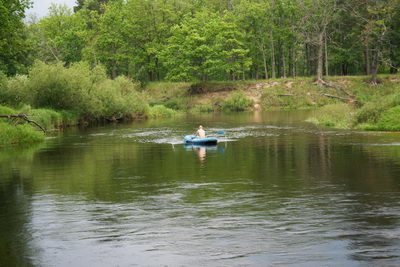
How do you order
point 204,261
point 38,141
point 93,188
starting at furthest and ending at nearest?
1. point 38,141
2. point 93,188
3. point 204,261

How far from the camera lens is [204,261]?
11453 millimetres

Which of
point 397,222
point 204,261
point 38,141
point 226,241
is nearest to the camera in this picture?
point 204,261

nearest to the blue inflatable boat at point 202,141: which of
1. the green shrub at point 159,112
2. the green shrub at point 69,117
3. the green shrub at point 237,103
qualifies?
the green shrub at point 69,117

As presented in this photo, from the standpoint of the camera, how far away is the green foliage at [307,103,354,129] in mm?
45750

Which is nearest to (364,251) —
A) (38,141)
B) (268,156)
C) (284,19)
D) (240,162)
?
(240,162)

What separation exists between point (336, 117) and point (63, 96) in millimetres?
27135

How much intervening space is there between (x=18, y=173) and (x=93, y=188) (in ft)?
20.5

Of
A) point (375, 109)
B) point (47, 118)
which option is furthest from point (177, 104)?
point (375, 109)

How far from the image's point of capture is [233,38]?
91.4 m

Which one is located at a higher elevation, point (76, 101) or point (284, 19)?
point (284, 19)

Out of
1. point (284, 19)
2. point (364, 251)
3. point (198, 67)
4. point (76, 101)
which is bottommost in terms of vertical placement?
point (364, 251)

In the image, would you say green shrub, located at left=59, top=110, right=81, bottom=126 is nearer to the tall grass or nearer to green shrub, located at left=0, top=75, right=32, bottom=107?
the tall grass

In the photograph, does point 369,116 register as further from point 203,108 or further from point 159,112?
point 203,108

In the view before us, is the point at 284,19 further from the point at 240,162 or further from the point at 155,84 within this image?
the point at 240,162
